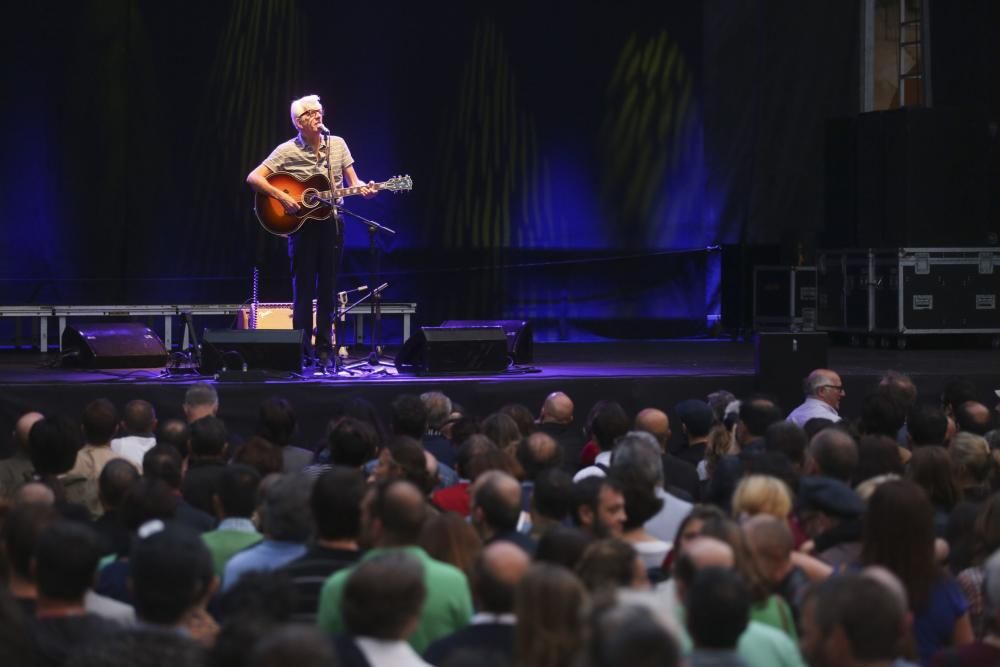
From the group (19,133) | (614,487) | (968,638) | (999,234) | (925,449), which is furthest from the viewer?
(999,234)

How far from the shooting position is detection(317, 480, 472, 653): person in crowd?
3588 mm

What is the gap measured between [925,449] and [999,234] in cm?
965

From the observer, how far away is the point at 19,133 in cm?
A: 1301

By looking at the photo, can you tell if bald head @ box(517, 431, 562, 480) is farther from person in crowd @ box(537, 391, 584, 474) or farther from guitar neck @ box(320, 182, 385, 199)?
guitar neck @ box(320, 182, 385, 199)

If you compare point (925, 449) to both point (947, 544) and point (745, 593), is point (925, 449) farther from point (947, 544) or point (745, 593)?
point (745, 593)

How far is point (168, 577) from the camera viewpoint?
3.30 metres

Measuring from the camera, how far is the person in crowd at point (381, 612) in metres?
3.17

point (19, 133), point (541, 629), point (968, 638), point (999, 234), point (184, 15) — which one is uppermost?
point (184, 15)

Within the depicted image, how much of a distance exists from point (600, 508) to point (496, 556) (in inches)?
43.0

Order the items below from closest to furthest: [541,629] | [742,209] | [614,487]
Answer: [541,629]
[614,487]
[742,209]

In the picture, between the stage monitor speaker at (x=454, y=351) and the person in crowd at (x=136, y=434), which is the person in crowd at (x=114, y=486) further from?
the stage monitor speaker at (x=454, y=351)

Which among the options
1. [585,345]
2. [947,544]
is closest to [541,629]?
[947,544]

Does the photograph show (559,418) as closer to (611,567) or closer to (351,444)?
(351,444)

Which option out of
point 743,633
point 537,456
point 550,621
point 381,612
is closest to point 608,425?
point 537,456
